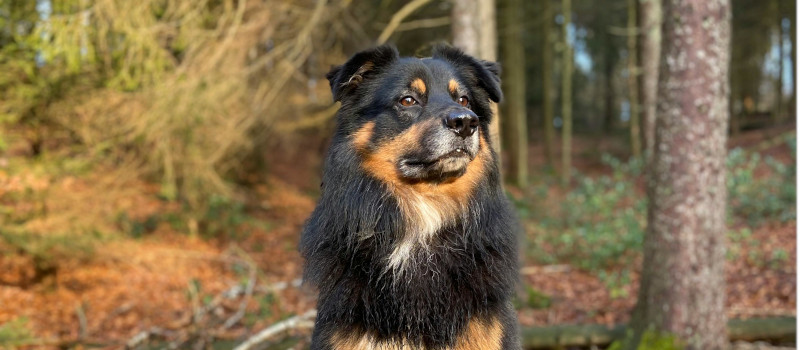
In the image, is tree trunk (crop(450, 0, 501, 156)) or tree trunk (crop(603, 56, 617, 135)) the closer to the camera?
tree trunk (crop(450, 0, 501, 156))

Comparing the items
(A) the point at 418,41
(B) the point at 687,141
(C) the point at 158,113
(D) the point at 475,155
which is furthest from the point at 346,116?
(A) the point at 418,41

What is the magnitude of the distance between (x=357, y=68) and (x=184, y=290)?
323 inches

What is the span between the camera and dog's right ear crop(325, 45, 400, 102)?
11.6 feet

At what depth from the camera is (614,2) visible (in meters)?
24.2

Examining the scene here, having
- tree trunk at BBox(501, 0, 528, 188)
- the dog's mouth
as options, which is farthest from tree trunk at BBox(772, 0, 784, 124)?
the dog's mouth

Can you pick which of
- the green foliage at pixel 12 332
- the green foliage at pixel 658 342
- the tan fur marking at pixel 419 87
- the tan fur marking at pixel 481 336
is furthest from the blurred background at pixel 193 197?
the tan fur marking at pixel 481 336

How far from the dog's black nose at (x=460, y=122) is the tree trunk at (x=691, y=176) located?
10.8 feet

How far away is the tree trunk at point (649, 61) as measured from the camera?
15031mm

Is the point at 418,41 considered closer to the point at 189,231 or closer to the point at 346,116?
the point at 189,231

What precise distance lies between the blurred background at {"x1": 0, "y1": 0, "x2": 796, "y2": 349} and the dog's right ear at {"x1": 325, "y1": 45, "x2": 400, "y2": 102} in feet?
4.99

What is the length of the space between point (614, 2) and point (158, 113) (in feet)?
67.0

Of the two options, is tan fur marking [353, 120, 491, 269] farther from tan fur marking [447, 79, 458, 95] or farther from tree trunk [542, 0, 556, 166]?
tree trunk [542, 0, 556, 166]

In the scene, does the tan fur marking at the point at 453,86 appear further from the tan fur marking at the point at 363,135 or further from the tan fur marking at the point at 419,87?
the tan fur marking at the point at 363,135

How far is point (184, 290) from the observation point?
10578mm
